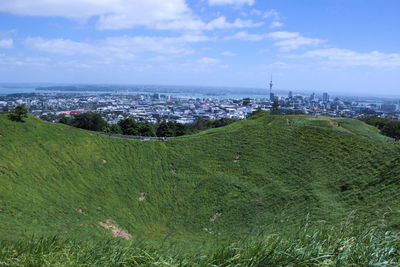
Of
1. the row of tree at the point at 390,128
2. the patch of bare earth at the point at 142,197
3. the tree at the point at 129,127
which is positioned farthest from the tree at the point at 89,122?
the row of tree at the point at 390,128

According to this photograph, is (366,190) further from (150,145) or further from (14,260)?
(14,260)

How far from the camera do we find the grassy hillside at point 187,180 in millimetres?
18781

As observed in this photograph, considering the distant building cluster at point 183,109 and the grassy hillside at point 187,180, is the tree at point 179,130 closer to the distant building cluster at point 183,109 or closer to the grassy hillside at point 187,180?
the grassy hillside at point 187,180

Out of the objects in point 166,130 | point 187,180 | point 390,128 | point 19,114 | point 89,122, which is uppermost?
point 19,114

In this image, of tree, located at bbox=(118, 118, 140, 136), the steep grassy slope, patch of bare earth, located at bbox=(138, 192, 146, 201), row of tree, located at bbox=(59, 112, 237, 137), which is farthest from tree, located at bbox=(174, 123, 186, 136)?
patch of bare earth, located at bbox=(138, 192, 146, 201)

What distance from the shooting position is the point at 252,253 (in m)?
4.61

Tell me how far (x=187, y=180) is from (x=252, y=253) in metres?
22.3

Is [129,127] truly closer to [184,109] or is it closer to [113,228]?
[113,228]

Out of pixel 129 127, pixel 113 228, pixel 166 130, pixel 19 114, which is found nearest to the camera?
pixel 113 228

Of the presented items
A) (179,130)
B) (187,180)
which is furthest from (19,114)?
(179,130)

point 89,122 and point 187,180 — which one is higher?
point 89,122

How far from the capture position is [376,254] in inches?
177

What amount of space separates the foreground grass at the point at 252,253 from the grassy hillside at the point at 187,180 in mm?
10540

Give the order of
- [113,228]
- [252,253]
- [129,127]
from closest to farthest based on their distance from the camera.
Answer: [252,253], [113,228], [129,127]
